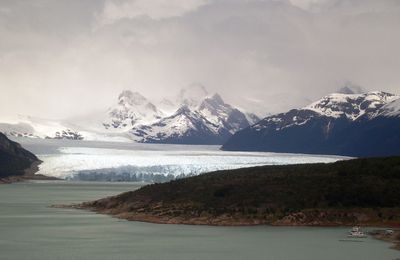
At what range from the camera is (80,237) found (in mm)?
75250

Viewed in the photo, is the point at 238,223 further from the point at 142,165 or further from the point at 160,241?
the point at 142,165

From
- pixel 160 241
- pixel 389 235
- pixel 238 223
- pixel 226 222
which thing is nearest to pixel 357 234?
pixel 389 235

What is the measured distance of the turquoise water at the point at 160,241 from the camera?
6281cm

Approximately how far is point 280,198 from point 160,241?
26181 millimetres

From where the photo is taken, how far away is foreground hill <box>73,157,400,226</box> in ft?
293

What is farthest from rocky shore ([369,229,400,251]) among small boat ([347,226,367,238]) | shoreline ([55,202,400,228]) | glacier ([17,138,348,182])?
glacier ([17,138,348,182])

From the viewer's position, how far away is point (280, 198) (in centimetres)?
9475

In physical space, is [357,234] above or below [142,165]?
below

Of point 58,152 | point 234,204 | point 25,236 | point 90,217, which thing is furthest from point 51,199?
point 58,152

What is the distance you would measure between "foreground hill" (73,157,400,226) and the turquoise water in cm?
466

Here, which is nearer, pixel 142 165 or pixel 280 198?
pixel 280 198

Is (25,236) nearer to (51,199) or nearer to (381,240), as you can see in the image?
(381,240)

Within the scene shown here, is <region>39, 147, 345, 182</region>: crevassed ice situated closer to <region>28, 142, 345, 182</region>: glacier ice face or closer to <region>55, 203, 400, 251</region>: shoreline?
<region>28, 142, 345, 182</region>: glacier ice face

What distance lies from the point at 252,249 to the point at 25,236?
79.7ft
